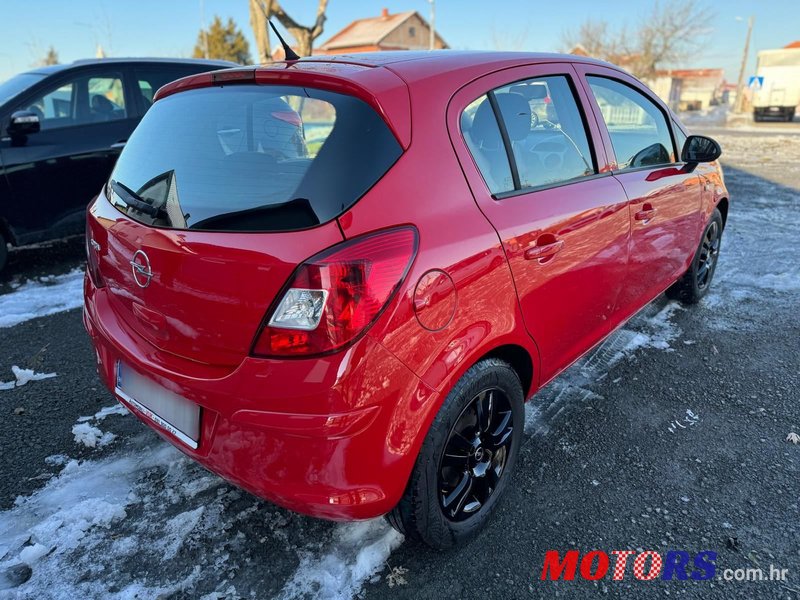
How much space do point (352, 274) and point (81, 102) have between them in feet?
16.6

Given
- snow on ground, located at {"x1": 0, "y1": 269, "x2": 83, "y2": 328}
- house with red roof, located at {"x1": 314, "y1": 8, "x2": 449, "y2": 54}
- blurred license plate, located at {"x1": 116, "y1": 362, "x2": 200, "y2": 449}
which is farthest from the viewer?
house with red roof, located at {"x1": 314, "y1": 8, "x2": 449, "y2": 54}

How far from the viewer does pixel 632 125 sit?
3254mm

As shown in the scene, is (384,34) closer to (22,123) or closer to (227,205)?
(22,123)

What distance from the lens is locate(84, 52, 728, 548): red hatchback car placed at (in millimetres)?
1581

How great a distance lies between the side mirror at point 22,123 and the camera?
4.68m

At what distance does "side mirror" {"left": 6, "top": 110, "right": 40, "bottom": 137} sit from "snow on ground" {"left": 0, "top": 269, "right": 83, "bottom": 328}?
1266mm

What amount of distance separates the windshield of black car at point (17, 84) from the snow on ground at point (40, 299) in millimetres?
1595

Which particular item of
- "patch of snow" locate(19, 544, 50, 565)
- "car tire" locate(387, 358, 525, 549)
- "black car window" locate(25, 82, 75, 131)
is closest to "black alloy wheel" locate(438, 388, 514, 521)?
"car tire" locate(387, 358, 525, 549)

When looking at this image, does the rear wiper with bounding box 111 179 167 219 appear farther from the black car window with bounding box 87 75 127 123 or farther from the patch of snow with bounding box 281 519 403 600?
the black car window with bounding box 87 75 127 123

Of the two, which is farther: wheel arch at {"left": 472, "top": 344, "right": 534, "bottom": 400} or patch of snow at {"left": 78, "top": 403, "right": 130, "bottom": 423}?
patch of snow at {"left": 78, "top": 403, "right": 130, "bottom": 423}

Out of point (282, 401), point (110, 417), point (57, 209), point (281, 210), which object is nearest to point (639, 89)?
point (281, 210)

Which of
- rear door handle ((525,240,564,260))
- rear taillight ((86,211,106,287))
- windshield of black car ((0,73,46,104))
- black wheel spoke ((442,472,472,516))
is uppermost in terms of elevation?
windshield of black car ((0,73,46,104))

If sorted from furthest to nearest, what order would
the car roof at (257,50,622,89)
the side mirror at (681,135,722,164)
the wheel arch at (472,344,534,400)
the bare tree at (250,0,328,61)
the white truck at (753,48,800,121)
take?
the white truck at (753,48,800,121)
the bare tree at (250,0,328,61)
the side mirror at (681,135,722,164)
the wheel arch at (472,344,534,400)
the car roof at (257,50,622,89)

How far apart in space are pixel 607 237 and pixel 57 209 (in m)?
4.78
